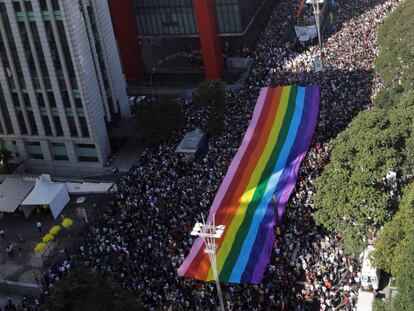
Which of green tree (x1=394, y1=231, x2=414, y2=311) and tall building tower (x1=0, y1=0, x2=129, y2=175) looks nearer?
green tree (x1=394, y1=231, x2=414, y2=311)

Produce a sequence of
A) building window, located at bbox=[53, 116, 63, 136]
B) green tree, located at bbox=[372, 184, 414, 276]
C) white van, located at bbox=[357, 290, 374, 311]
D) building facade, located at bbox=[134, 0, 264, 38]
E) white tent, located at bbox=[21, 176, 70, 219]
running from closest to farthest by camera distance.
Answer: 1. green tree, located at bbox=[372, 184, 414, 276]
2. white van, located at bbox=[357, 290, 374, 311]
3. white tent, located at bbox=[21, 176, 70, 219]
4. building window, located at bbox=[53, 116, 63, 136]
5. building facade, located at bbox=[134, 0, 264, 38]

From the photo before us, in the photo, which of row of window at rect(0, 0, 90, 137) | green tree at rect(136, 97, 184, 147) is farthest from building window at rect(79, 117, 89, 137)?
green tree at rect(136, 97, 184, 147)

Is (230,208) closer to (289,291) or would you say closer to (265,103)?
(289,291)

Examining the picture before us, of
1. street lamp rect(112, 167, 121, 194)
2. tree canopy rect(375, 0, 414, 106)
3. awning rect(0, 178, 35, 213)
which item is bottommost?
street lamp rect(112, 167, 121, 194)

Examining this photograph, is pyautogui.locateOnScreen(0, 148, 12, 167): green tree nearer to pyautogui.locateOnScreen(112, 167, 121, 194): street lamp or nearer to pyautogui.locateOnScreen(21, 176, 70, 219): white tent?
pyautogui.locateOnScreen(21, 176, 70, 219): white tent

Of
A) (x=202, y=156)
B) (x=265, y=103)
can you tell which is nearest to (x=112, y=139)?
(x=202, y=156)

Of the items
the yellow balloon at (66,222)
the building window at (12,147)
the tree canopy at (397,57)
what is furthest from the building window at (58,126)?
the tree canopy at (397,57)

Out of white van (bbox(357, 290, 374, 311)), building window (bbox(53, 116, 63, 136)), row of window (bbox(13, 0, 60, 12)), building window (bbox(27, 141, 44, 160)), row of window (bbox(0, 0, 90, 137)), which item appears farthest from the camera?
building window (bbox(27, 141, 44, 160))
